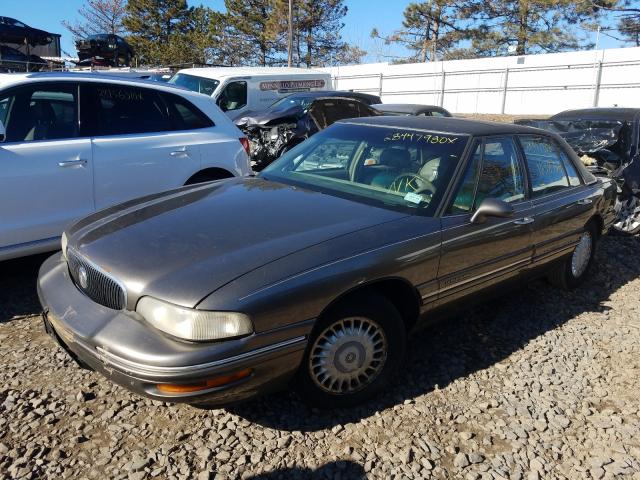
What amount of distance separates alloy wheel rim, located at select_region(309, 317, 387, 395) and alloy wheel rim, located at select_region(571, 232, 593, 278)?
8.78 feet

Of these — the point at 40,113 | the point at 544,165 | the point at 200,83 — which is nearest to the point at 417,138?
the point at 544,165

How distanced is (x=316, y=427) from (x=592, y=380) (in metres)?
Answer: 1.93

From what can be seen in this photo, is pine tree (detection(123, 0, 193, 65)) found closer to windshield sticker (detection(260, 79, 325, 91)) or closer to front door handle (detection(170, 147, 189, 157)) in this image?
windshield sticker (detection(260, 79, 325, 91))

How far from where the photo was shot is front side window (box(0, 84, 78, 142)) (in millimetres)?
4145

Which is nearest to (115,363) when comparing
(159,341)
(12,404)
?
(159,341)

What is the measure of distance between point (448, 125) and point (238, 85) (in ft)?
32.0

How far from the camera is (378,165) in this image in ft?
12.1

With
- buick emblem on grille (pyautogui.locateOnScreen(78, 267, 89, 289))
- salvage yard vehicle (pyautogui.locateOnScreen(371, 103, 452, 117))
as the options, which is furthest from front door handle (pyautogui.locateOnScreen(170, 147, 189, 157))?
salvage yard vehicle (pyautogui.locateOnScreen(371, 103, 452, 117))

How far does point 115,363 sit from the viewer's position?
236cm

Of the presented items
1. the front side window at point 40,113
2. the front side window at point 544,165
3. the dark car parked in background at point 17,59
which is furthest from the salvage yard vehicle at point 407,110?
the dark car parked in background at point 17,59

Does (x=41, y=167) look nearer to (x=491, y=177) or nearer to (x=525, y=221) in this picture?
(x=491, y=177)

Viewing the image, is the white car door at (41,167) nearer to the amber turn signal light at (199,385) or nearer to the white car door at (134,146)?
the white car door at (134,146)

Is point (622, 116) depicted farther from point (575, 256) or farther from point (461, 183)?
point (461, 183)

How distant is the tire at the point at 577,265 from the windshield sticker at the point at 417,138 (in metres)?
1.72
